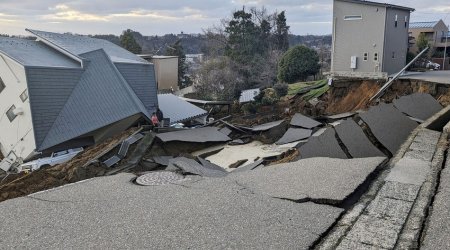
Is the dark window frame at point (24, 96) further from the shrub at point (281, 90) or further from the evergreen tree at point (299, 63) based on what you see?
the evergreen tree at point (299, 63)

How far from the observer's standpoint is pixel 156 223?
5.18 m

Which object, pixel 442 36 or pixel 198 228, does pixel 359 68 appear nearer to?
pixel 198 228

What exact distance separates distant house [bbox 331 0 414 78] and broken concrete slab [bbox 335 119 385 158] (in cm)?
1285

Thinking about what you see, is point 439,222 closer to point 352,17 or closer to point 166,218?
point 166,218

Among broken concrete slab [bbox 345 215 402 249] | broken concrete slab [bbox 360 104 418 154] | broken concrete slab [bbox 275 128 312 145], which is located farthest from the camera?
broken concrete slab [bbox 275 128 312 145]

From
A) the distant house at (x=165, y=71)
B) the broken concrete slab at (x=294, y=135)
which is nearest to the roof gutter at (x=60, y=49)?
the broken concrete slab at (x=294, y=135)

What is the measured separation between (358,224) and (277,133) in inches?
459

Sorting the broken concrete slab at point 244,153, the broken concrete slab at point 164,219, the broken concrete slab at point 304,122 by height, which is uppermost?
the broken concrete slab at point 164,219

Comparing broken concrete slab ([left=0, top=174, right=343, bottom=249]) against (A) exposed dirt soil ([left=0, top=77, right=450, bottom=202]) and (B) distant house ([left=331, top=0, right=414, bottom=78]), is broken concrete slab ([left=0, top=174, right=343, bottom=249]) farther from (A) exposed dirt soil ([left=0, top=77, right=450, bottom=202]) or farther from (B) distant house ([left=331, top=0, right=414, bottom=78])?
(B) distant house ([left=331, top=0, right=414, bottom=78])

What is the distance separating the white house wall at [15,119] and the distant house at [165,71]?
20.6 metres

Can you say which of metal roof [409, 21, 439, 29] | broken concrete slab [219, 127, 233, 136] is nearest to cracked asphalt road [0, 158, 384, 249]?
broken concrete slab [219, 127, 233, 136]

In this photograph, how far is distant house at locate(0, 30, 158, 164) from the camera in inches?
675

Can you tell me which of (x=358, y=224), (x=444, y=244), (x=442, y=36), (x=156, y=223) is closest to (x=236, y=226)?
(x=156, y=223)

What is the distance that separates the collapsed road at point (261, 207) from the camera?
184 inches
